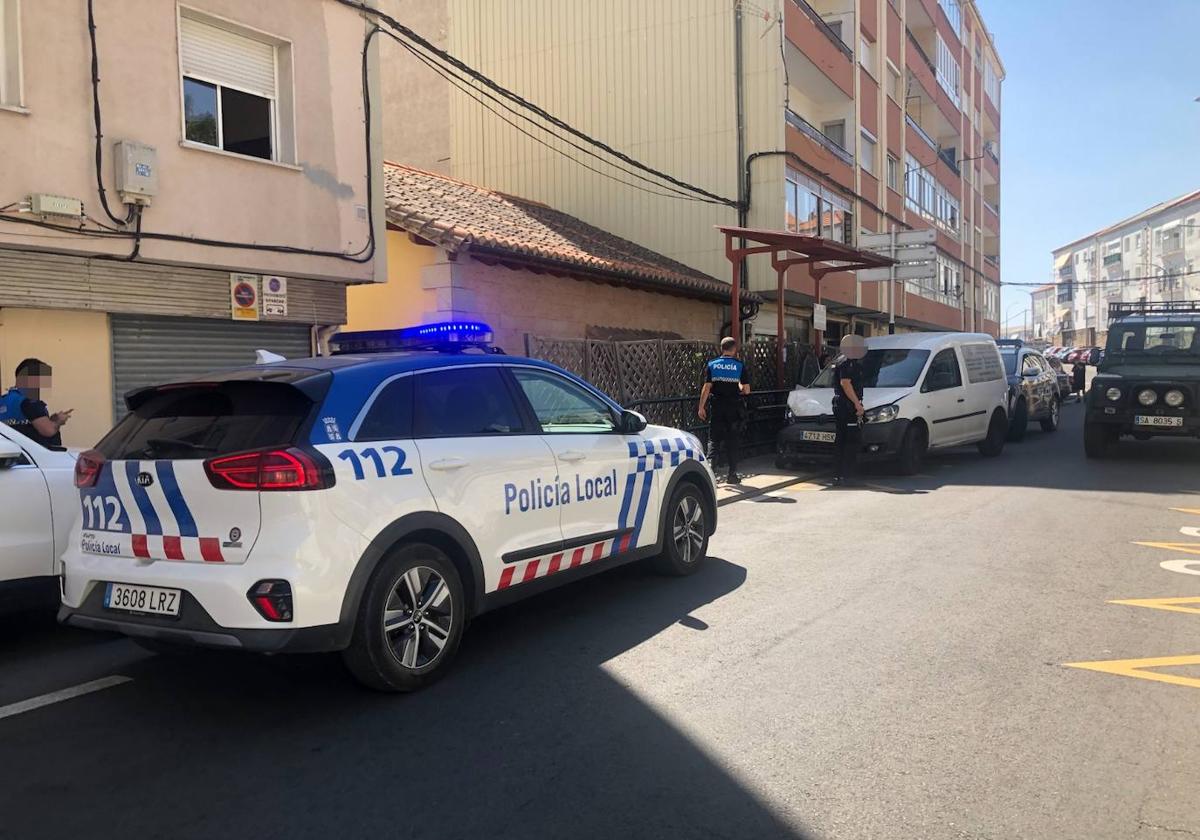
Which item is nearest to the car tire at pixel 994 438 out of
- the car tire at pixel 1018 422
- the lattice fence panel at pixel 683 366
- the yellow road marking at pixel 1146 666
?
the car tire at pixel 1018 422

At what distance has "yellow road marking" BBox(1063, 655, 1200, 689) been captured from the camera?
13.9ft

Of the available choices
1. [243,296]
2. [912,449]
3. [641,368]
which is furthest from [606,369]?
[243,296]

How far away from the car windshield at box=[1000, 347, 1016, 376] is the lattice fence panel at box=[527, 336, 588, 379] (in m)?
8.97

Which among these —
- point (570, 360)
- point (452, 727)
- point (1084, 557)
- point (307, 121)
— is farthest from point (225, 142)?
point (1084, 557)

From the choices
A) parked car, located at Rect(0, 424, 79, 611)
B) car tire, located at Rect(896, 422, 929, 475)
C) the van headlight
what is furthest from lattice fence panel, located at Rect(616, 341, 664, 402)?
parked car, located at Rect(0, 424, 79, 611)

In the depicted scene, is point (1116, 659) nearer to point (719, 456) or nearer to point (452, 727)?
point (452, 727)

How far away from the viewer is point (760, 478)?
11508mm

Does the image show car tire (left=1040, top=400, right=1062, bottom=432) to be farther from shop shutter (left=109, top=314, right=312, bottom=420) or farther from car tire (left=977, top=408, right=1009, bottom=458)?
shop shutter (left=109, top=314, right=312, bottom=420)

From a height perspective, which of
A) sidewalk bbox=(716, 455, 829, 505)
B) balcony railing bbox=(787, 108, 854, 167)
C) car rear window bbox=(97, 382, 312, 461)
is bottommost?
sidewalk bbox=(716, 455, 829, 505)

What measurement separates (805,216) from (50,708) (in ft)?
60.3

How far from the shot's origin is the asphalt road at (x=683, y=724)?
3062 millimetres

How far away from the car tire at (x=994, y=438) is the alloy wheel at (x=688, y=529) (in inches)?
339

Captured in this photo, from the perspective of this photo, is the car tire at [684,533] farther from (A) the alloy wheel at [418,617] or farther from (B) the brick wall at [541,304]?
A: (B) the brick wall at [541,304]

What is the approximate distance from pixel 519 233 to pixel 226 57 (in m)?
5.47
